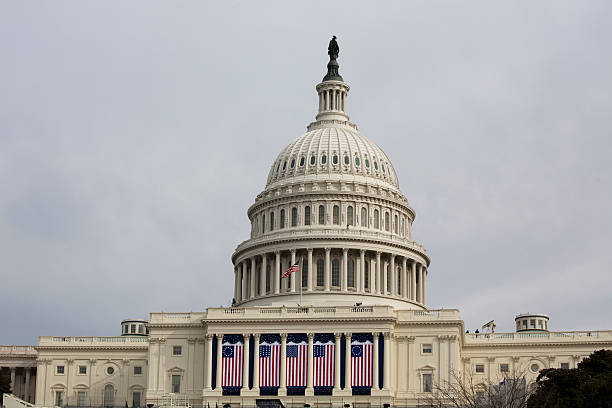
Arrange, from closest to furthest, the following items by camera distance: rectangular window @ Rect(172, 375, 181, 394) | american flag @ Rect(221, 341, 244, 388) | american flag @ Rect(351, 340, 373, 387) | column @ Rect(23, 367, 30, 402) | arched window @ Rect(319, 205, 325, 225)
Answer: american flag @ Rect(351, 340, 373, 387) < american flag @ Rect(221, 341, 244, 388) < rectangular window @ Rect(172, 375, 181, 394) < arched window @ Rect(319, 205, 325, 225) < column @ Rect(23, 367, 30, 402)

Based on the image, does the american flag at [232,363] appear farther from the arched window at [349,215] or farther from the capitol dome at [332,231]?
the arched window at [349,215]

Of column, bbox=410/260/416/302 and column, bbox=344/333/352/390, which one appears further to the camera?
column, bbox=410/260/416/302

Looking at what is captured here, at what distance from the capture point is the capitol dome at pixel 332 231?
14725 cm

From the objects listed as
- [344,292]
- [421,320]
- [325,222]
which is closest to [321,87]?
[325,222]

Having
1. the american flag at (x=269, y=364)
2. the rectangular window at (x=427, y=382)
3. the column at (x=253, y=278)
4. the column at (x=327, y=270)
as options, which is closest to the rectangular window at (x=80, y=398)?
the column at (x=253, y=278)

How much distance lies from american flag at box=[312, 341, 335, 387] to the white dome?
2894 centimetres

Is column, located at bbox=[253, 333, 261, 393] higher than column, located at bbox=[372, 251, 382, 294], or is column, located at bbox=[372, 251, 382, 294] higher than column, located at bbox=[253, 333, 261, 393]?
column, located at bbox=[372, 251, 382, 294]

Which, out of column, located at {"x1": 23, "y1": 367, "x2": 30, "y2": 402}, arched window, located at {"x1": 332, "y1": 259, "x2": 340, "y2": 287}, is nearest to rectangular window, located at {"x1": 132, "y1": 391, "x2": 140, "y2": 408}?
column, located at {"x1": 23, "y1": 367, "x2": 30, "y2": 402}

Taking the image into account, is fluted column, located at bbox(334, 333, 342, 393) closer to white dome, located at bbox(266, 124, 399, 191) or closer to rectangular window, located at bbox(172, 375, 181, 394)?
rectangular window, located at bbox(172, 375, 181, 394)

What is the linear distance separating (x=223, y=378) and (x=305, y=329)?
9.67 meters

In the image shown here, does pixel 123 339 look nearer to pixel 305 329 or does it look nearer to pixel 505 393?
pixel 305 329

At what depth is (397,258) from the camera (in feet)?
496

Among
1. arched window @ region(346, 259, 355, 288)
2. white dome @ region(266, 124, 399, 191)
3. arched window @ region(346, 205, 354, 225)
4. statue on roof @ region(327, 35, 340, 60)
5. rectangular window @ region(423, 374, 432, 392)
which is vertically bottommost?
rectangular window @ region(423, 374, 432, 392)

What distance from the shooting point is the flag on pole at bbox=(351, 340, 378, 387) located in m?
129
